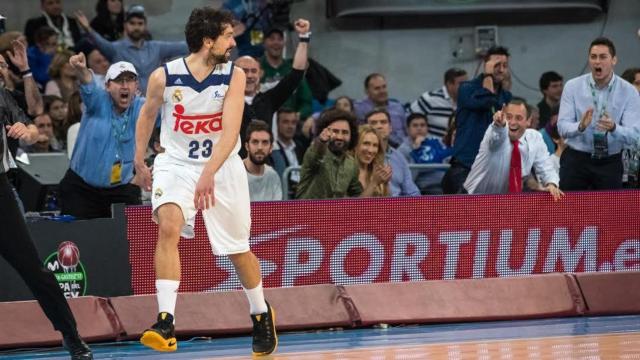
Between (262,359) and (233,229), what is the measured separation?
948mm

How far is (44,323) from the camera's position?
11141 mm

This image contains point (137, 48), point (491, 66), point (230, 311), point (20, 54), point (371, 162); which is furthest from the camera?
point (137, 48)

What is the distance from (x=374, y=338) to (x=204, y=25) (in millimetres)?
3090

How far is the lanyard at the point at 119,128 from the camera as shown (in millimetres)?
12469

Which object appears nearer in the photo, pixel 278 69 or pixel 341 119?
pixel 341 119

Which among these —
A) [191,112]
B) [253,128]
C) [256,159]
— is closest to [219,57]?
[191,112]

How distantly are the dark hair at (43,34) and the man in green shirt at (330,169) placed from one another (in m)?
4.96

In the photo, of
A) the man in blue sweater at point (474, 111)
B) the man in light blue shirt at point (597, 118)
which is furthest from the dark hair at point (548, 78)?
the man in light blue shirt at point (597, 118)

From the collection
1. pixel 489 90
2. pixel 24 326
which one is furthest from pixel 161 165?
pixel 489 90

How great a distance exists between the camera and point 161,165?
964cm

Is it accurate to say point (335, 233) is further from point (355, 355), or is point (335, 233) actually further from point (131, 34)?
point (131, 34)

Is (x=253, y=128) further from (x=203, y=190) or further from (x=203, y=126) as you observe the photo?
(x=203, y=190)

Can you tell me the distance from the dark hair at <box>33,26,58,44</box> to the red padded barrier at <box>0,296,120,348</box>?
633cm

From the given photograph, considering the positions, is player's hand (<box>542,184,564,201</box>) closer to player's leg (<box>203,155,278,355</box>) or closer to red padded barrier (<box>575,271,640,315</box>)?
red padded barrier (<box>575,271,640,315</box>)
